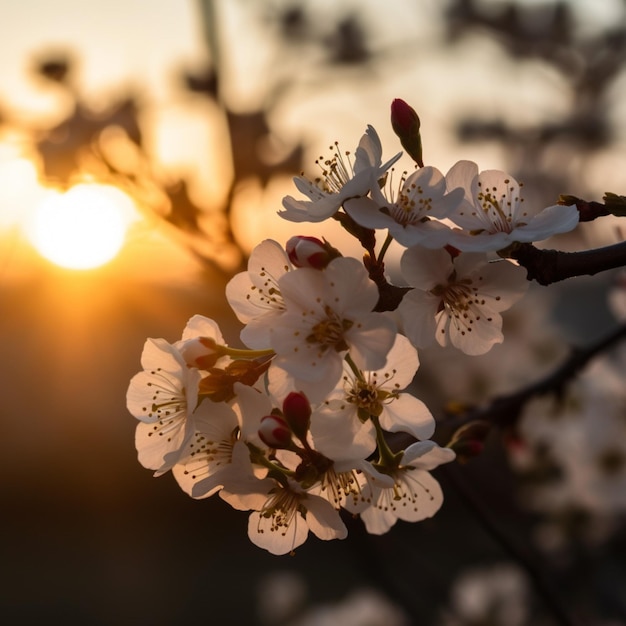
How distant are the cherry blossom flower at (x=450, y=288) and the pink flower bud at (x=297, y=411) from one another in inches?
5.1

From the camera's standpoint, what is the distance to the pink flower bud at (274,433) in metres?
0.78

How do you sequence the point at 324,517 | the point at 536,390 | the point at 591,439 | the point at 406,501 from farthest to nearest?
1. the point at 591,439
2. the point at 536,390
3. the point at 406,501
4. the point at 324,517

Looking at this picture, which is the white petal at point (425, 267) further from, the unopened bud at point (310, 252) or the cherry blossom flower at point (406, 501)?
the cherry blossom flower at point (406, 501)

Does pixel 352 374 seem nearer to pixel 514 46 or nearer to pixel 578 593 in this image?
pixel 578 593

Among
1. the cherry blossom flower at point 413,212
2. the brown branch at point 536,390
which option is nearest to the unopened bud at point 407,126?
the cherry blossom flower at point 413,212

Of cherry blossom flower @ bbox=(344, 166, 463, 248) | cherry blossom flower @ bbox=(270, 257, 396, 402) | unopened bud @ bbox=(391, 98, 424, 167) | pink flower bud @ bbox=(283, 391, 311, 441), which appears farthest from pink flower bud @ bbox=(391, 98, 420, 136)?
pink flower bud @ bbox=(283, 391, 311, 441)

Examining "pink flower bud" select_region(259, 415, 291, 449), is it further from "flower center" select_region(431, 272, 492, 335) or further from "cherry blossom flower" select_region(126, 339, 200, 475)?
"flower center" select_region(431, 272, 492, 335)

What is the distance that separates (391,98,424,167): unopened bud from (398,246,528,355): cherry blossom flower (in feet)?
0.57

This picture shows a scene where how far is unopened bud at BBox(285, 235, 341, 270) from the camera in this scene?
80cm

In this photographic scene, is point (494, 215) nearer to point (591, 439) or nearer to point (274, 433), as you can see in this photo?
point (274, 433)

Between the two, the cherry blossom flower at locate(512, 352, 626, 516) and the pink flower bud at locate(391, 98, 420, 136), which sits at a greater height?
the pink flower bud at locate(391, 98, 420, 136)

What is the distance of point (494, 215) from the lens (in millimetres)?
863

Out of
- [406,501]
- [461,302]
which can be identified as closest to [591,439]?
[406,501]

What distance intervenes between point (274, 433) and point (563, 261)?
345mm
